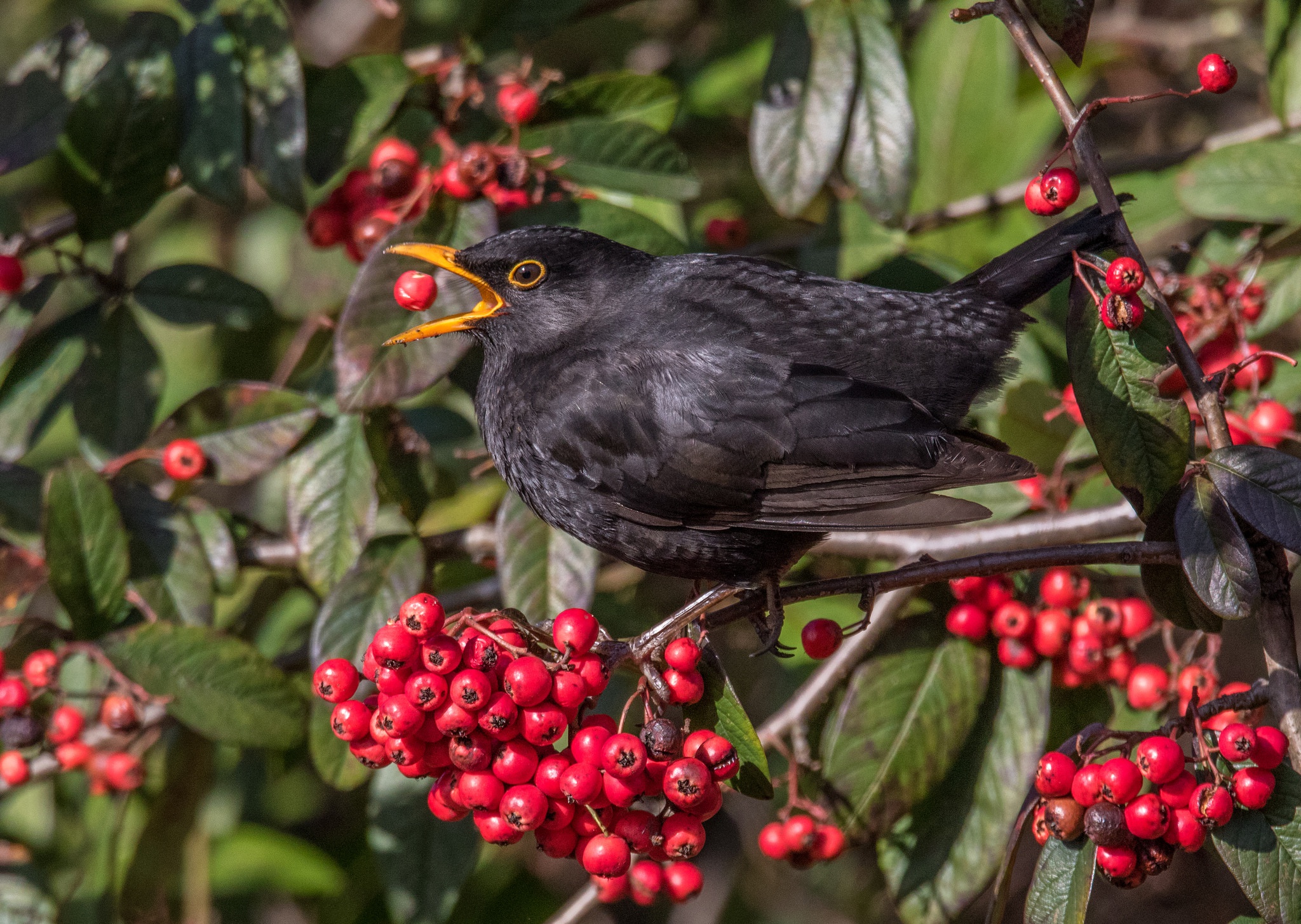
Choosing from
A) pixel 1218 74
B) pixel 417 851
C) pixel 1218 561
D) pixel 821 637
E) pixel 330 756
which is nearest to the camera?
pixel 1218 561

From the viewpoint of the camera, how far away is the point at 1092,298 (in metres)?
2.38

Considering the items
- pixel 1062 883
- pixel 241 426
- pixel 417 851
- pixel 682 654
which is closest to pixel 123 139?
pixel 241 426

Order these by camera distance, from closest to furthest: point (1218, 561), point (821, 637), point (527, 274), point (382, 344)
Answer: point (1218, 561)
point (821, 637)
point (382, 344)
point (527, 274)

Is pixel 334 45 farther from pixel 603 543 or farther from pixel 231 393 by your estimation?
pixel 603 543

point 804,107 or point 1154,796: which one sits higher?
point 804,107

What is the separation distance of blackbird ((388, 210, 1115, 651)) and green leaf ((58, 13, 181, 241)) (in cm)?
96

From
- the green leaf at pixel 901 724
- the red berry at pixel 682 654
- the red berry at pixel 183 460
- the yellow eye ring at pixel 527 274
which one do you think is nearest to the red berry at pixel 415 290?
the yellow eye ring at pixel 527 274

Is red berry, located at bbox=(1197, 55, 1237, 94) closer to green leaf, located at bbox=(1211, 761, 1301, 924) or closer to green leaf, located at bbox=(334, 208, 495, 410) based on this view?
green leaf, located at bbox=(1211, 761, 1301, 924)

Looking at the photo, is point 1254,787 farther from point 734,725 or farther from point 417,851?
point 417,851

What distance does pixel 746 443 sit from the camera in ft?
9.27

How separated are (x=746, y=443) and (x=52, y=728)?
6.85ft

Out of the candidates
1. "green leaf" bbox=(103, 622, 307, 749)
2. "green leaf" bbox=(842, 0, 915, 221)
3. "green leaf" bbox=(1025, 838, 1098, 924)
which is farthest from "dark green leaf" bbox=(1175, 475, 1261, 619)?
"green leaf" bbox=(103, 622, 307, 749)

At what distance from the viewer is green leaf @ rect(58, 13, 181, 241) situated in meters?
3.37

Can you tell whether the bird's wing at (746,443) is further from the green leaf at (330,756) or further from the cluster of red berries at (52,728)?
the cluster of red berries at (52,728)
